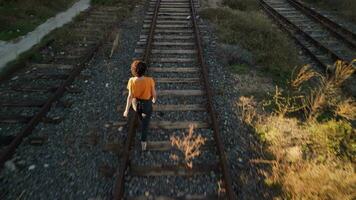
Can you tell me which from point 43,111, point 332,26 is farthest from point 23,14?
point 332,26

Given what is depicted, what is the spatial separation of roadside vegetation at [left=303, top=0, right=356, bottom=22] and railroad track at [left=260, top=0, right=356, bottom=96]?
1.10m

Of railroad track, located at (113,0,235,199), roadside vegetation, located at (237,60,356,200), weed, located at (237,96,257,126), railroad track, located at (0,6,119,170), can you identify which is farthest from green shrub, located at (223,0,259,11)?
weed, located at (237,96,257,126)

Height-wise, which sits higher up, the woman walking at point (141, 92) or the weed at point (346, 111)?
the woman walking at point (141, 92)

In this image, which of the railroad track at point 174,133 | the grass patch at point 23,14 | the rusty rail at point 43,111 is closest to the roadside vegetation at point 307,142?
the railroad track at point 174,133

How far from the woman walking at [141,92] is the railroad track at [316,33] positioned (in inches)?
213

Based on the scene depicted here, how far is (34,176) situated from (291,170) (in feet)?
13.5

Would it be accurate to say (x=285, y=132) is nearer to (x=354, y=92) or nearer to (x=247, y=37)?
(x=354, y=92)

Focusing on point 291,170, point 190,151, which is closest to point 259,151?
point 291,170

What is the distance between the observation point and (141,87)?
5266 millimetres

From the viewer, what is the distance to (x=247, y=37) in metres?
11.2

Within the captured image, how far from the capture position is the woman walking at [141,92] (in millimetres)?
5117

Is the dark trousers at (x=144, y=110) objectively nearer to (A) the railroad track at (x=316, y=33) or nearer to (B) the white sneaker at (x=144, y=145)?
(B) the white sneaker at (x=144, y=145)

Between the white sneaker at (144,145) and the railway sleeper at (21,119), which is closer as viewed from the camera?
Result: the white sneaker at (144,145)

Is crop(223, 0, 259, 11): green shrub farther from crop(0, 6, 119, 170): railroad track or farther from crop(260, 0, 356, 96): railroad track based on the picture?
crop(0, 6, 119, 170): railroad track
